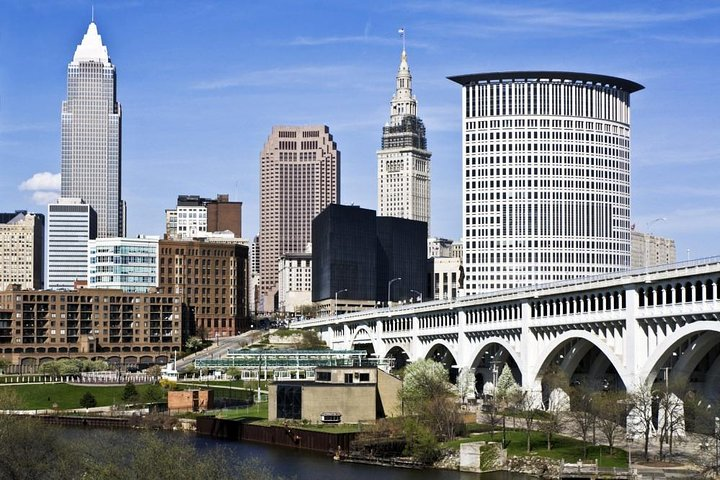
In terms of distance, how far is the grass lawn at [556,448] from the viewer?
371 ft

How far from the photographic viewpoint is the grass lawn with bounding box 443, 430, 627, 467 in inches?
4454

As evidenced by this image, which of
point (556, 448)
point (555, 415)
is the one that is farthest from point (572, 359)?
point (556, 448)

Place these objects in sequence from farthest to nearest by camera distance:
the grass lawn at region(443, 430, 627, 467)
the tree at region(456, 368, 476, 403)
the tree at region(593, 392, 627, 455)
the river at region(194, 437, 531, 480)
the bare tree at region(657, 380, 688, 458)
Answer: the tree at region(456, 368, 476, 403) → the tree at region(593, 392, 627, 455) → the bare tree at region(657, 380, 688, 458) → the river at region(194, 437, 531, 480) → the grass lawn at region(443, 430, 627, 467)

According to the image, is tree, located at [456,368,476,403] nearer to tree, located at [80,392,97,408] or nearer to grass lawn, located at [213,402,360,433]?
grass lawn, located at [213,402,360,433]

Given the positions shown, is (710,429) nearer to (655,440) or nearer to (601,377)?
(655,440)

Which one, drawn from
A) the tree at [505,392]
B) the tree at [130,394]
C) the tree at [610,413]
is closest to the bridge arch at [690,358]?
the tree at [610,413]

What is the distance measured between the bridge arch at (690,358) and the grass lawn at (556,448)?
32.3ft

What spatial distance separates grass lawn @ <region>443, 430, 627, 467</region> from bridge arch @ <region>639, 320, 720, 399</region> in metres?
9.83

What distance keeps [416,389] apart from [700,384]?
37.0 metres

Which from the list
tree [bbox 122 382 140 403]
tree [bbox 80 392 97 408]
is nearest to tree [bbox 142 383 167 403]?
tree [bbox 122 382 140 403]

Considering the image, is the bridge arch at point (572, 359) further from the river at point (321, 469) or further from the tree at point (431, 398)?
the river at point (321, 469)

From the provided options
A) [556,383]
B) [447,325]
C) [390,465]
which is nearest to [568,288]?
[556,383]

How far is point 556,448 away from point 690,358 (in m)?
15.5

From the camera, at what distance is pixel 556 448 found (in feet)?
398
